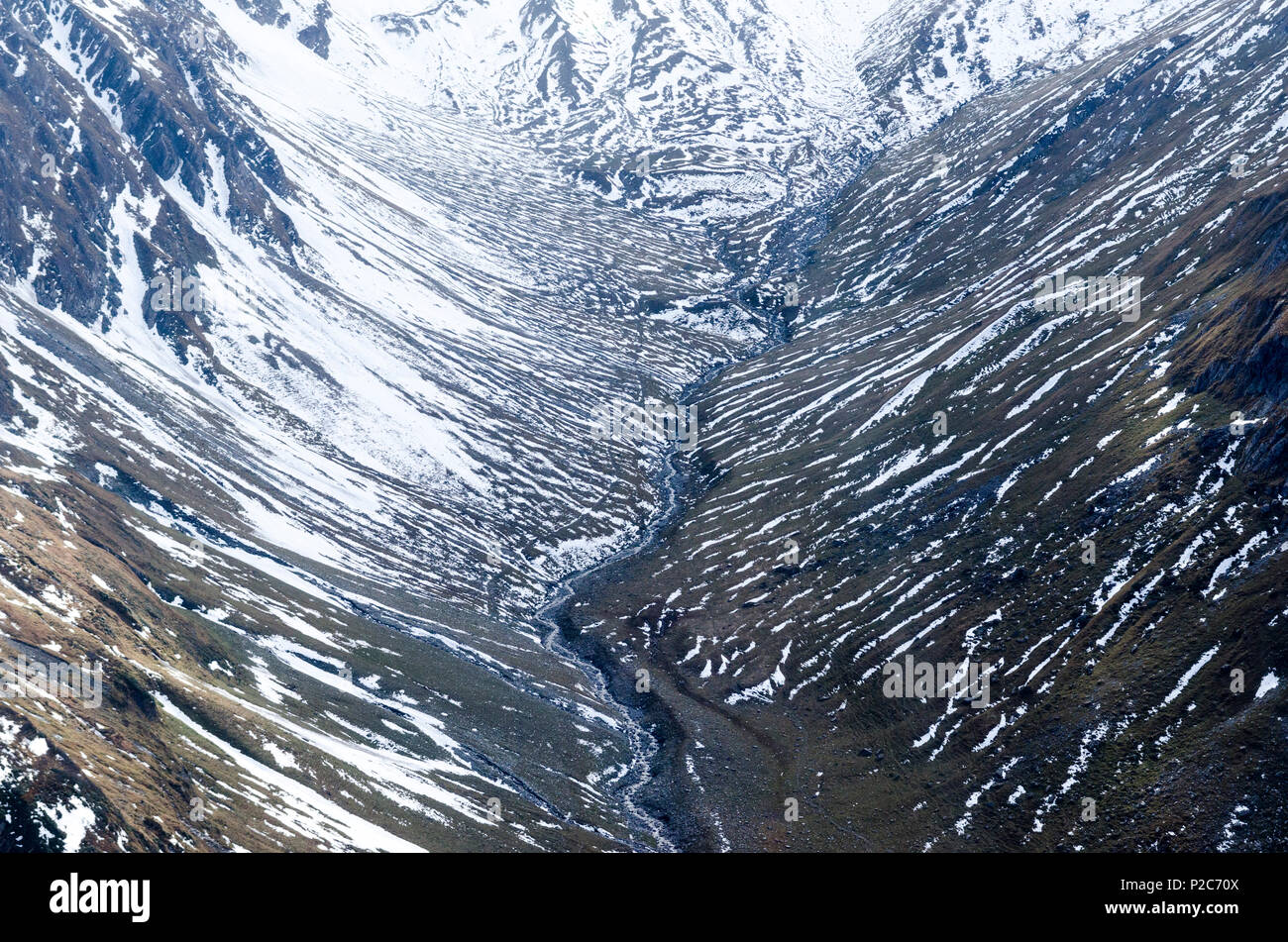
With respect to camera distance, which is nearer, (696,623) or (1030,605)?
(1030,605)

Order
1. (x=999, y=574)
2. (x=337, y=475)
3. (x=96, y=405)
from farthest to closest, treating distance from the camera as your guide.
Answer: (x=337, y=475) < (x=96, y=405) < (x=999, y=574)

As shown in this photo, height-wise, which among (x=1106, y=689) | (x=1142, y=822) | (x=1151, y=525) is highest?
(x=1151, y=525)

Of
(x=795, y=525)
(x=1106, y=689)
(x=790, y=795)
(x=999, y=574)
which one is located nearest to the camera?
(x=1106, y=689)

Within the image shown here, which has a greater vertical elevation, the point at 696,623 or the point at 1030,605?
the point at 696,623

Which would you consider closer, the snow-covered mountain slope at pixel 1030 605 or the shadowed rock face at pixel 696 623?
the shadowed rock face at pixel 696 623

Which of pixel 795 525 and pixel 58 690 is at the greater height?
pixel 795 525

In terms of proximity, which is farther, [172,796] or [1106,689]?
[1106,689]

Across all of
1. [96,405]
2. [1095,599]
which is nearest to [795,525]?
[1095,599]

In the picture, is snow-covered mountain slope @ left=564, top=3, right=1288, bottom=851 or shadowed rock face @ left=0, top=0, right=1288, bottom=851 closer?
shadowed rock face @ left=0, top=0, right=1288, bottom=851
